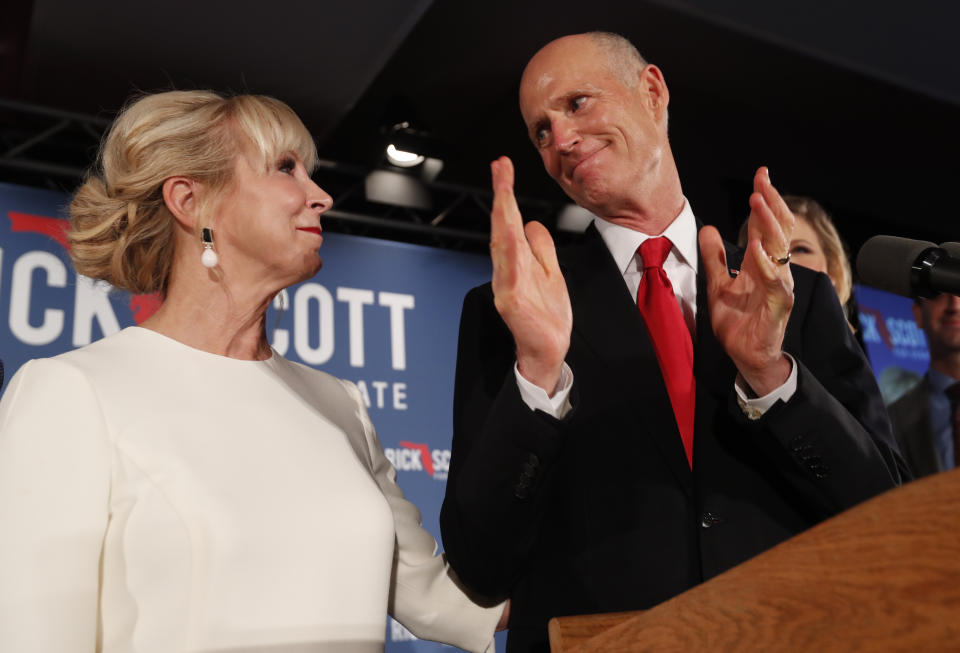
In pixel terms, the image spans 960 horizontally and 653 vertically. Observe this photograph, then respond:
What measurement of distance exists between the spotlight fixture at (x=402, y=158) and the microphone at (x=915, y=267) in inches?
151

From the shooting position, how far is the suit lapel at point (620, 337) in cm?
145

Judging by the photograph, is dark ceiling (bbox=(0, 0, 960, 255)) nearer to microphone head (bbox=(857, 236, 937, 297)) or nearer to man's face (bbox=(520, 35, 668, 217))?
man's face (bbox=(520, 35, 668, 217))

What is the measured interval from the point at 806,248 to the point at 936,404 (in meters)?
0.85

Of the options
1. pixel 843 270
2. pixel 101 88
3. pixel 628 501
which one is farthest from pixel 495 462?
pixel 101 88

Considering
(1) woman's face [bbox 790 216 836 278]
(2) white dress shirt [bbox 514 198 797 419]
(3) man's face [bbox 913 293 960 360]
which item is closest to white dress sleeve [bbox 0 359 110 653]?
(2) white dress shirt [bbox 514 198 797 419]

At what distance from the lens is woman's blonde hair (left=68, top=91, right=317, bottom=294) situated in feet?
5.92

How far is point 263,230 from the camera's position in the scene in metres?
1.76

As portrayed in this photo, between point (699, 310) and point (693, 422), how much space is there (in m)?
0.22

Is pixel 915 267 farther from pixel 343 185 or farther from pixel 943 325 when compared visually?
pixel 343 185

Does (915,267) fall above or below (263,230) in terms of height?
below

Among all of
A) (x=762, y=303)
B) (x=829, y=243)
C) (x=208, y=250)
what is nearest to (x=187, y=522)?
(x=208, y=250)

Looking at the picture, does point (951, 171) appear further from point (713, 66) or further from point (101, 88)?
point (101, 88)

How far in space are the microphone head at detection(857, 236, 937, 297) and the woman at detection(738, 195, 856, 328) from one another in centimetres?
201

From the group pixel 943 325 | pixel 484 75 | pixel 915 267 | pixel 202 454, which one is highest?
pixel 484 75
